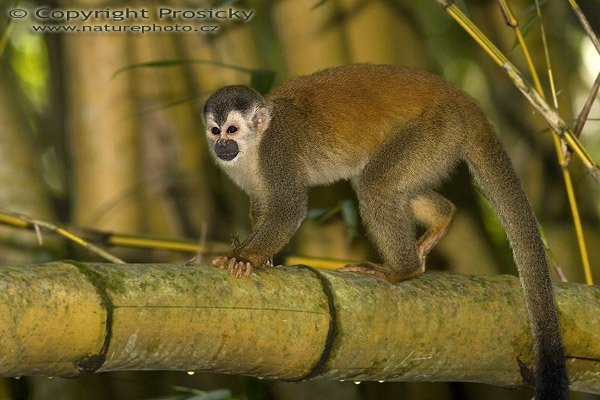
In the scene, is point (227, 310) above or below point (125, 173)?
below

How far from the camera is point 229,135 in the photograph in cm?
427

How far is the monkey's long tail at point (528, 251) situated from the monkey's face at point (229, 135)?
1026 millimetres

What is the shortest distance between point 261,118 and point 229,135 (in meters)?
A: 0.17


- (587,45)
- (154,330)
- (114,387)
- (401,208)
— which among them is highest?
(587,45)

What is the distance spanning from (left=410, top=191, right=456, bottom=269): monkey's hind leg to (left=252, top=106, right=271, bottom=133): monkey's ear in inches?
31.2

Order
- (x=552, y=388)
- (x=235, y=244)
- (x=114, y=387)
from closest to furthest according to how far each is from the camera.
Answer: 1. (x=552, y=388)
2. (x=235, y=244)
3. (x=114, y=387)

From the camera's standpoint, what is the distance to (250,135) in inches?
170

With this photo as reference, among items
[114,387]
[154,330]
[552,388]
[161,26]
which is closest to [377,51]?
[161,26]

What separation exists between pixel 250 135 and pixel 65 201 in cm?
260

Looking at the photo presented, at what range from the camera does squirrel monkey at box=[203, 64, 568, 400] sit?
3.86 m

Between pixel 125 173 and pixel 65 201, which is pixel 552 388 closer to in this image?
pixel 125 173

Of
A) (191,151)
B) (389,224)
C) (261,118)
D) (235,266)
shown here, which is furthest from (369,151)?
(191,151)

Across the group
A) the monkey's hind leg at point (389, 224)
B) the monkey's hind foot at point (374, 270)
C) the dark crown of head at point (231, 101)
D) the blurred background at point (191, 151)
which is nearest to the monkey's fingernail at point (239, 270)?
the monkey's hind foot at point (374, 270)

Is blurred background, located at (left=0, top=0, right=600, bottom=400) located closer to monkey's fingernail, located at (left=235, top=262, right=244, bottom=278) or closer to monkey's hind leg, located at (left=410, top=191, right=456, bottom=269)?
monkey's hind leg, located at (left=410, top=191, right=456, bottom=269)
